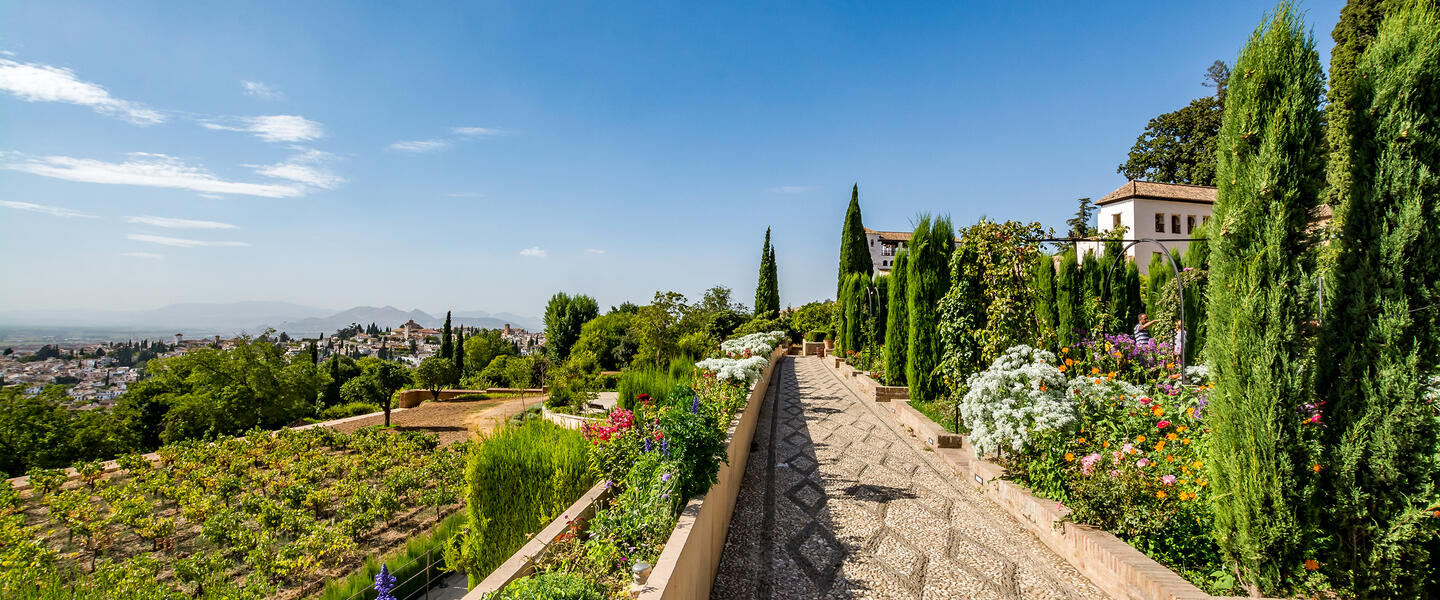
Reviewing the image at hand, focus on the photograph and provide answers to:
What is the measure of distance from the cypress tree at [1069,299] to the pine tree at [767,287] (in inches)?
897

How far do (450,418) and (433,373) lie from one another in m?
2.87

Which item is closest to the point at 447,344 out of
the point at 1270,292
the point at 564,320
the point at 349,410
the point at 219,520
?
the point at 564,320

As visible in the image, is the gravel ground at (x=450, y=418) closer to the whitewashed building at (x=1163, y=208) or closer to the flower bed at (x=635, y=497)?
the flower bed at (x=635, y=497)

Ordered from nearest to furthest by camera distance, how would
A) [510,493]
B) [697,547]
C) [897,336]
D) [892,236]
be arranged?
[697,547] < [510,493] < [897,336] < [892,236]

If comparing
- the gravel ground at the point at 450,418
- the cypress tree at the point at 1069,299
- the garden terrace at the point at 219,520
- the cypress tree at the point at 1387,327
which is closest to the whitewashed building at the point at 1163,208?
the cypress tree at the point at 1069,299

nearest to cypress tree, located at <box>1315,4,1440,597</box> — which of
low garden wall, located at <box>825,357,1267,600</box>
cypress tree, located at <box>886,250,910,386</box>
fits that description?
low garden wall, located at <box>825,357,1267,600</box>

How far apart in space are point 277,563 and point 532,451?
2.57 metres

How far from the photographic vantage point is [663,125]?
12625mm

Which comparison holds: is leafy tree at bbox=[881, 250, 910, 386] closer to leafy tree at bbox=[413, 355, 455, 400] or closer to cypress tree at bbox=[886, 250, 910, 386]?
cypress tree at bbox=[886, 250, 910, 386]

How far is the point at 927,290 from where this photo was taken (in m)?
8.59

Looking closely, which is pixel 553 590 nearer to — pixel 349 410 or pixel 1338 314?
pixel 1338 314

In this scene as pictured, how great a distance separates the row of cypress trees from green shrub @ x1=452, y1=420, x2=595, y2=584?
167 inches

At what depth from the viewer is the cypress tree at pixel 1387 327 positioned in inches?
98.3

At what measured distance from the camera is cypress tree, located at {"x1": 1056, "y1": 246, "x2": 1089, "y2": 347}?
10.4 m
